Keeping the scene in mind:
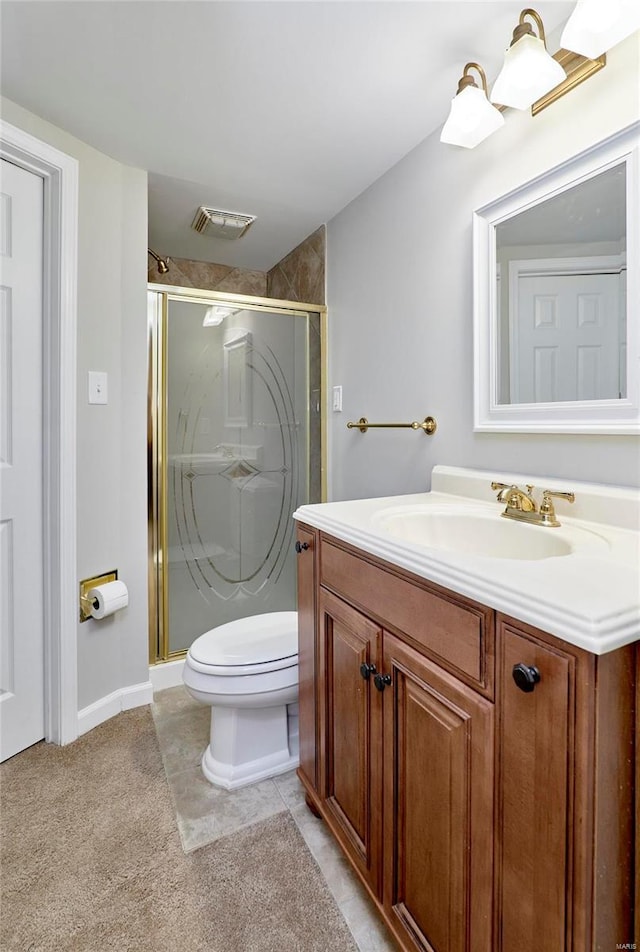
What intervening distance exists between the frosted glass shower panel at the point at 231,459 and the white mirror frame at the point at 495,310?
44.6 inches

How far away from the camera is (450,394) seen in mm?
1552

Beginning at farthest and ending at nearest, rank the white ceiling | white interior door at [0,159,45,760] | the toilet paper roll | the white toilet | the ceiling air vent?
the ceiling air vent
the toilet paper roll
white interior door at [0,159,45,760]
the white toilet
the white ceiling

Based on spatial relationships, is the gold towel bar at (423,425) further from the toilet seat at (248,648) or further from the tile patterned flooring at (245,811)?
the tile patterned flooring at (245,811)

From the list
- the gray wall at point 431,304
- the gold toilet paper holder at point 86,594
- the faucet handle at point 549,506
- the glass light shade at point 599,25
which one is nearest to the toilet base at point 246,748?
the gold toilet paper holder at point 86,594

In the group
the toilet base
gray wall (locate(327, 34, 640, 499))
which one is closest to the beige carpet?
the toilet base

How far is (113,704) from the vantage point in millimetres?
1848

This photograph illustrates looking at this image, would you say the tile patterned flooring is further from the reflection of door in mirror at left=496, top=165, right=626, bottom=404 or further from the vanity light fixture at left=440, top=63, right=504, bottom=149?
the vanity light fixture at left=440, top=63, right=504, bottom=149

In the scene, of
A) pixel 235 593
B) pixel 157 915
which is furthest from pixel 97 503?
pixel 157 915

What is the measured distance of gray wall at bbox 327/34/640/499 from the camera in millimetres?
1105

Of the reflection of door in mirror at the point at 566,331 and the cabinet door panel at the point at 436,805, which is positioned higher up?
the reflection of door in mirror at the point at 566,331

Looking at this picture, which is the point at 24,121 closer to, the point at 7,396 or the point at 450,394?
the point at 7,396

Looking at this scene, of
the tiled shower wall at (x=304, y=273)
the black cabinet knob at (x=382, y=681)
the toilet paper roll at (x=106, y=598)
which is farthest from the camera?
the tiled shower wall at (x=304, y=273)

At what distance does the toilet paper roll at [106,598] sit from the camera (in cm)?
172

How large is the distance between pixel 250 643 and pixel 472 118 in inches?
65.4
